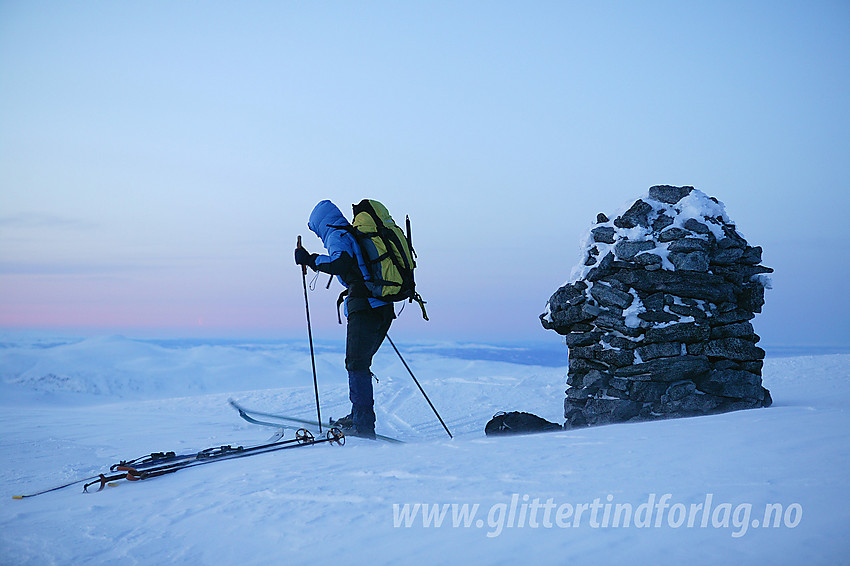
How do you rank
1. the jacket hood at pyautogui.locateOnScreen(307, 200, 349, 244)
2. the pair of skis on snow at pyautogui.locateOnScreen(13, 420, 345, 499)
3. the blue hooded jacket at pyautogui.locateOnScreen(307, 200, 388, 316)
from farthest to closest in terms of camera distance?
the jacket hood at pyautogui.locateOnScreen(307, 200, 349, 244) → the blue hooded jacket at pyautogui.locateOnScreen(307, 200, 388, 316) → the pair of skis on snow at pyautogui.locateOnScreen(13, 420, 345, 499)

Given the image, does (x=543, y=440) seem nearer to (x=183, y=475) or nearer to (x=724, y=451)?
(x=724, y=451)

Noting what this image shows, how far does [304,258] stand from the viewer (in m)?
6.71

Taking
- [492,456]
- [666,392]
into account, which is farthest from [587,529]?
[666,392]

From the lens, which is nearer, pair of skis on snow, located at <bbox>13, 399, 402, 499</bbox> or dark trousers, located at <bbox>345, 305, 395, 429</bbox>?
pair of skis on snow, located at <bbox>13, 399, 402, 499</bbox>

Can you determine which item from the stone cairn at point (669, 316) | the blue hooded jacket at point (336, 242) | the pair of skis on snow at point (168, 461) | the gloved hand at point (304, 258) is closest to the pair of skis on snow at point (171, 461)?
the pair of skis on snow at point (168, 461)

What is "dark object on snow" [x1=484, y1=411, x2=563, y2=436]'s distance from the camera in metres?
7.89

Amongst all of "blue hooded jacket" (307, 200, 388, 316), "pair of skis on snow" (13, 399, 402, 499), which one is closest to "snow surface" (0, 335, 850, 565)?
"pair of skis on snow" (13, 399, 402, 499)

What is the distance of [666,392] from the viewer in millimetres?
8227

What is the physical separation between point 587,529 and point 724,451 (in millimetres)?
1626

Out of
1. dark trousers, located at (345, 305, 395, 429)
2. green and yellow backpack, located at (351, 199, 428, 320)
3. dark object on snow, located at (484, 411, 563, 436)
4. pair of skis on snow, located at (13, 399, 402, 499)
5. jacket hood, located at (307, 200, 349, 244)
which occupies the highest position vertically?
jacket hood, located at (307, 200, 349, 244)

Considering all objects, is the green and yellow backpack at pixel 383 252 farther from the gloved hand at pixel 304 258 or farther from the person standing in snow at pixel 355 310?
the gloved hand at pixel 304 258

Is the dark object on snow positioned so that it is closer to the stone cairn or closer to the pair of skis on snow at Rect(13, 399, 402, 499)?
the stone cairn

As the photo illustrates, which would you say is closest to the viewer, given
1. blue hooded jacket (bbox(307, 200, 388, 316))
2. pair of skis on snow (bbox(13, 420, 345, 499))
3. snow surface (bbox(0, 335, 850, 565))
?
snow surface (bbox(0, 335, 850, 565))

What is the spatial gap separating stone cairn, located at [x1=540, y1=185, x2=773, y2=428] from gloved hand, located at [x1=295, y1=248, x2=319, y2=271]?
14.2 ft
